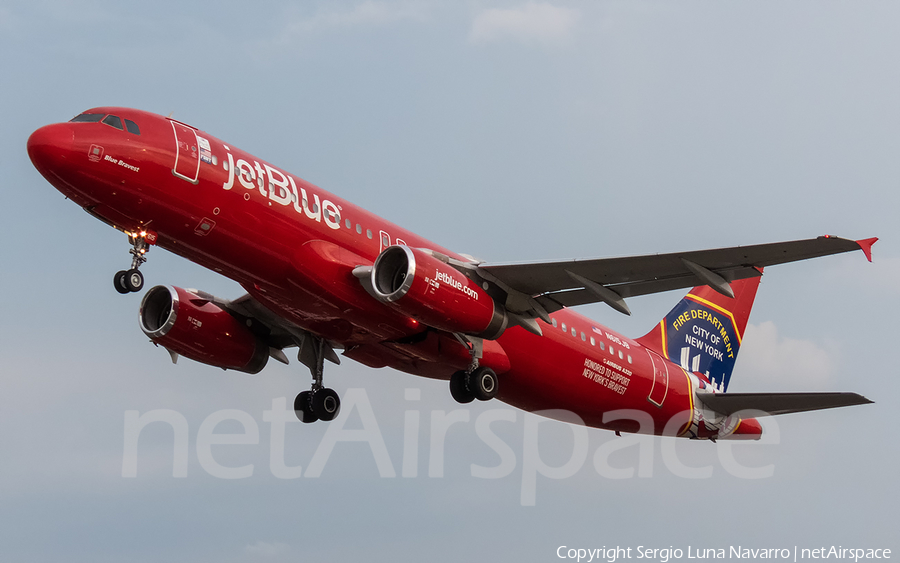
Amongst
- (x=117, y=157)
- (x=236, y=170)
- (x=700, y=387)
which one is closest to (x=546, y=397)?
(x=700, y=387)

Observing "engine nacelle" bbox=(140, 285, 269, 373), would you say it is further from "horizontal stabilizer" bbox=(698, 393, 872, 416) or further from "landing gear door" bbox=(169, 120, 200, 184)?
"horizontal stabilizer" bbox=(698, 393, 872, 416)

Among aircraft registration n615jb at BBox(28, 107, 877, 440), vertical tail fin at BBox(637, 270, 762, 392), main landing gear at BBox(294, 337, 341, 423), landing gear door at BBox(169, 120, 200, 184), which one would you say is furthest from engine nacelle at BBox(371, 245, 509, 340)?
vertical tail fin at BBox(637, 270, 762, 392)

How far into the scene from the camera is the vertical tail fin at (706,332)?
34.7m

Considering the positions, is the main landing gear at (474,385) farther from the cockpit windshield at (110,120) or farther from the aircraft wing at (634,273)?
the cockpit windshield at (110,120)

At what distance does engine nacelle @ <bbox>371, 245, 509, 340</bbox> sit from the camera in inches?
957

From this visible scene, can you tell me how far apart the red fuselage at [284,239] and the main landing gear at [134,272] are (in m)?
0.30

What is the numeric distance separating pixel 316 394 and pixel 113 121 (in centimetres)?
1072

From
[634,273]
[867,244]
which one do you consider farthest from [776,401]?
[867,244]

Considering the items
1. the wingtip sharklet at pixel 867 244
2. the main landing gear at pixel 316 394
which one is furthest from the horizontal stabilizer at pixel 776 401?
the main landing gear at pixel 316 394

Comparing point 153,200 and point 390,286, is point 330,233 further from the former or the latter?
point 153,200

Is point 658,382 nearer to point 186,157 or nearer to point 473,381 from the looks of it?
point 473,381

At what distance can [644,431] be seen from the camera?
3262cm

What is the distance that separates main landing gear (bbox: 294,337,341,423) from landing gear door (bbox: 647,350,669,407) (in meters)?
9.51

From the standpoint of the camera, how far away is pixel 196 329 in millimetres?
29406
